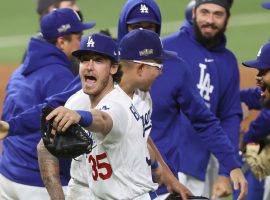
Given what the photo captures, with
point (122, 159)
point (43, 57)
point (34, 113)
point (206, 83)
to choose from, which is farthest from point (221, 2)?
point (122, 159)

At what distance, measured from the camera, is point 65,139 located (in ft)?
15.5

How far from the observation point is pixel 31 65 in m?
6.89

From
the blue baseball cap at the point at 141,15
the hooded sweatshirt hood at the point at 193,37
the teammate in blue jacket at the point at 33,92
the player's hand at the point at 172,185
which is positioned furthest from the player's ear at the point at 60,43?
the player's hand at the point at 172,185

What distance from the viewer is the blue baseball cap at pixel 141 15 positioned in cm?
628

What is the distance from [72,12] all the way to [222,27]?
4.16ft

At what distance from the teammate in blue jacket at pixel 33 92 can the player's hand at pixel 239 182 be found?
3.81 ft

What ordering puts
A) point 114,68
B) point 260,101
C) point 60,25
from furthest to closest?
point 260,101 < point 60,25 < point 114,68

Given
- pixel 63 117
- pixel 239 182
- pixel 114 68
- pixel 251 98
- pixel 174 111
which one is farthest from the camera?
pixel 251 98

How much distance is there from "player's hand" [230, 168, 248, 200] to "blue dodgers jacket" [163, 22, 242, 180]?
114 cm

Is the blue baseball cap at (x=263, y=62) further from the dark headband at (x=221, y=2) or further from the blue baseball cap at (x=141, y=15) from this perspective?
the dark headband at (x=221, y=2)

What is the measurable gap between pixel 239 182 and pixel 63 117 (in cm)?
208

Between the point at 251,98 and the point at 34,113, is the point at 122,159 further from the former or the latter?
the point at 251,98

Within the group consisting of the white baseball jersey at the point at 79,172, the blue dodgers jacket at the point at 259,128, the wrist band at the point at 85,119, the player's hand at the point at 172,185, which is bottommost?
the blue dodgers jacket at the point at 259,128

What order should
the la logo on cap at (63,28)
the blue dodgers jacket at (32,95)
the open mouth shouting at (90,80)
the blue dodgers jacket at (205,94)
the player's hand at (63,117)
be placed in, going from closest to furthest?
the player's hand at (63,117)
the open mouth shouting at (90,80)
the blue dodgers jacket at (32,95)
the la logo on cap at (63,28)
the blue dodgers jacket at (205,94)
